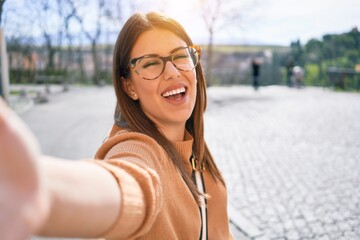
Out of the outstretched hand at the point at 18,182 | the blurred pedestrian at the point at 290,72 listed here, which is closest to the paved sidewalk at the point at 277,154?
the outstretched hand at the point at 18,182

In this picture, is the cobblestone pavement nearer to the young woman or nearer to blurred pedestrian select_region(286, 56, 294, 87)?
the young woman

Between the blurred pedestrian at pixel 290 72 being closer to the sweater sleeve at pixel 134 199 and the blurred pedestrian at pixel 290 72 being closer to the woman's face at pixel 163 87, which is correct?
the woman's face at pixel 163 87

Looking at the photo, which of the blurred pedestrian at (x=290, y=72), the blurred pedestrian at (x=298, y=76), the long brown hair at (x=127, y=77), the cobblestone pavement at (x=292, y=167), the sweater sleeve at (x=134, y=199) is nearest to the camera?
the sweater sleeve at (x=134, y=199)

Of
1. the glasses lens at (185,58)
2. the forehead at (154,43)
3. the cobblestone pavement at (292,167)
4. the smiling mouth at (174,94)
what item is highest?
the forehead at (154,43)

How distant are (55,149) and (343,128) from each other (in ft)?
23.1

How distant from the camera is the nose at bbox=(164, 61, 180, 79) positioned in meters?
1.71

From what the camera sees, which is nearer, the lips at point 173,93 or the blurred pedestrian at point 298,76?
the lips at point 173,93

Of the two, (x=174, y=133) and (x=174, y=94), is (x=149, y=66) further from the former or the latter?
(x=174, y=133)

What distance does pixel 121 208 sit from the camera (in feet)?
2.81

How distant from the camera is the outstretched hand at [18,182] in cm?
53

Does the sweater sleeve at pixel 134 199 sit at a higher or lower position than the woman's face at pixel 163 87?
lower

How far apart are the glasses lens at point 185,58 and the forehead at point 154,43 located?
0.15 feet

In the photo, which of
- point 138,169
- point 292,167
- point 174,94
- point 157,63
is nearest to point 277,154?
point 292,167

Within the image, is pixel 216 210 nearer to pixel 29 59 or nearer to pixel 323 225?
pixel 323 225
